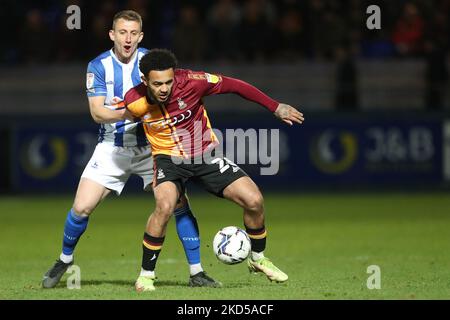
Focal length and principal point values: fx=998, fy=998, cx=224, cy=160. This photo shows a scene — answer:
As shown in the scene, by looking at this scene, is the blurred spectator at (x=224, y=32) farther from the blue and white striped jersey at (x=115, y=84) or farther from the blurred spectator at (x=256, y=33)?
the blue and white striped jersey at (x=115, y=84)

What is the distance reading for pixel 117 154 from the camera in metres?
8.56

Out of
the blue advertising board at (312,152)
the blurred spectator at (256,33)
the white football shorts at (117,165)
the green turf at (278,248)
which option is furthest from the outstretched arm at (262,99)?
the blurred spectator at (256,33)

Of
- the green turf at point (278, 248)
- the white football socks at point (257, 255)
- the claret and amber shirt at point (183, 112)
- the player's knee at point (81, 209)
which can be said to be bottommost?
the green turf at point (278, 248)

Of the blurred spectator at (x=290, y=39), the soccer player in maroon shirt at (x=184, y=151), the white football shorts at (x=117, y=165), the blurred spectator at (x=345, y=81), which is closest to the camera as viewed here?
the soccer player in maroon shirt at (x=184, y=151)

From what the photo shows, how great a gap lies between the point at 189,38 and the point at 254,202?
35.5ft

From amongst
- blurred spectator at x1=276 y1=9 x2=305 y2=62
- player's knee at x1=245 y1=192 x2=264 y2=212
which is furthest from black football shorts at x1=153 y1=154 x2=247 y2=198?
blurred spectator at x1=276 y1=9 x2=305 y2=62

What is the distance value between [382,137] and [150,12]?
4933 mm

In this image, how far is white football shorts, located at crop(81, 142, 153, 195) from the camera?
8477 mm

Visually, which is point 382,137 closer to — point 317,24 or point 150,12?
point 317,24

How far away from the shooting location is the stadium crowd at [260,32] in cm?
1811

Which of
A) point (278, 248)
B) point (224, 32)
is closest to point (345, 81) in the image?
point (224, 32)

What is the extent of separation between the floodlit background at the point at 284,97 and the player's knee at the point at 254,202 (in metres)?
6.74

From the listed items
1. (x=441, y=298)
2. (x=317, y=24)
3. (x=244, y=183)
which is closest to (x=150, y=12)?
(x=317, y=24)

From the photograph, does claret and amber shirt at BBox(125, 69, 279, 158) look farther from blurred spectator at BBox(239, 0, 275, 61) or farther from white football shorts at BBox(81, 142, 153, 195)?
blurred spectator at BBox(239, 0, 275, 61)
